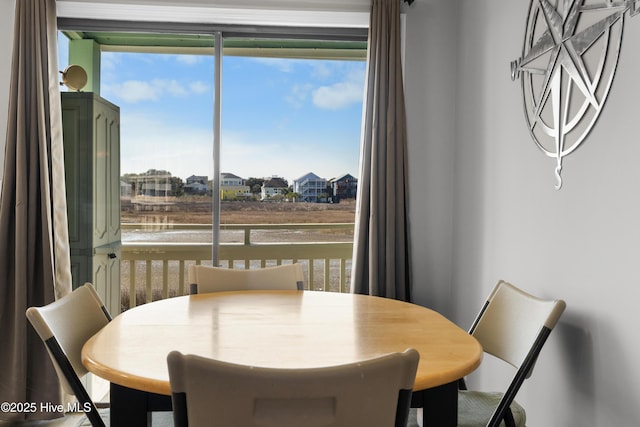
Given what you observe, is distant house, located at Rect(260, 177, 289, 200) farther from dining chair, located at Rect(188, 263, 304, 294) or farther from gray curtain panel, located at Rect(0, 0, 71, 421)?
gray curtain panel, located at Rect(0, 0, 71, 421)

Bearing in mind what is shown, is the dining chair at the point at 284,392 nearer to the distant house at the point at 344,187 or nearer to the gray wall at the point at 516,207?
the gray wall at the point at 516,207

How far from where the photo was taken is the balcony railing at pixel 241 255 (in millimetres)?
3320

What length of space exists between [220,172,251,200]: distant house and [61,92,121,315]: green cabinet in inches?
25.9

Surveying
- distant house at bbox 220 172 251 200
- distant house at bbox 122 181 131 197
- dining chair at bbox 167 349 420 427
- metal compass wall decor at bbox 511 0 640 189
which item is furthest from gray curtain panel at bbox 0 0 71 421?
metal compass wall decor at bbox 511 0 640 189

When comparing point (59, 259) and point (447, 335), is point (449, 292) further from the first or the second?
point (59, 259)

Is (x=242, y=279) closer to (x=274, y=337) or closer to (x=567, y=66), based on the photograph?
(x=274, y=337)

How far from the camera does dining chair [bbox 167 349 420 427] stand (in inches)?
39.1

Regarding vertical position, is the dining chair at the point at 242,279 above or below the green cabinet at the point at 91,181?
below

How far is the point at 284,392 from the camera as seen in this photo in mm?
989

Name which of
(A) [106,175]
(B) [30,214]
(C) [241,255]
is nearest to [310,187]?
(C) [241,255]

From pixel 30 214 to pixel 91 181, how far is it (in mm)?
427

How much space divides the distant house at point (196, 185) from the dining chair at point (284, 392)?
92.2 inches


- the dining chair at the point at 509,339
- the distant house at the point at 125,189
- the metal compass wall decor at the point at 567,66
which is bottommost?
the dining chair at the point at 509,339

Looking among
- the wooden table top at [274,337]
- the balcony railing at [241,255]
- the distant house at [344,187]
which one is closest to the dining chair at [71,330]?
the wooden table top at [274,337]
